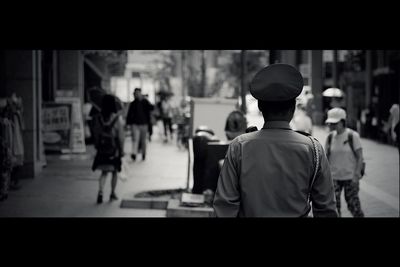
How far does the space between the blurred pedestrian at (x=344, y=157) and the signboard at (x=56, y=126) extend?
1051 centimetres

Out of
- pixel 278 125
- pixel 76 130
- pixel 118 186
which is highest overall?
pixel 278 125

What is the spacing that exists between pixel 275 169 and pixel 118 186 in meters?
11.2

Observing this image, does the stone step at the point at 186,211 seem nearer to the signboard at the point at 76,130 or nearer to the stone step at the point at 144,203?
the stone step at the point at 144,203

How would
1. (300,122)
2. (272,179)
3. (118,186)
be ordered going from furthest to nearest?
(118,186), (300,122), (272,179)

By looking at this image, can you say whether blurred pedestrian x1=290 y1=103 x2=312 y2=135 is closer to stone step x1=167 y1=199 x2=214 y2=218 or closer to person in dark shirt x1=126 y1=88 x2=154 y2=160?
stone step x1=167 y1=199 x2=214 y2=218

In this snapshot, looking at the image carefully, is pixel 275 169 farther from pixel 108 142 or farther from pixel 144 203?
pixel 108 142

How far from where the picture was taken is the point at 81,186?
1403 centimetres

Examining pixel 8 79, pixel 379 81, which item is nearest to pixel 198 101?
pixel 8 79

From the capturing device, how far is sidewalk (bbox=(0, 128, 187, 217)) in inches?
432

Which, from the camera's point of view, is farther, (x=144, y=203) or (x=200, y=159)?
(x=144, y=203)

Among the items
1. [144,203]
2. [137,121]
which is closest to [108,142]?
[144,203]

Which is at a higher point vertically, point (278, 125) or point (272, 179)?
point (278, 125)
